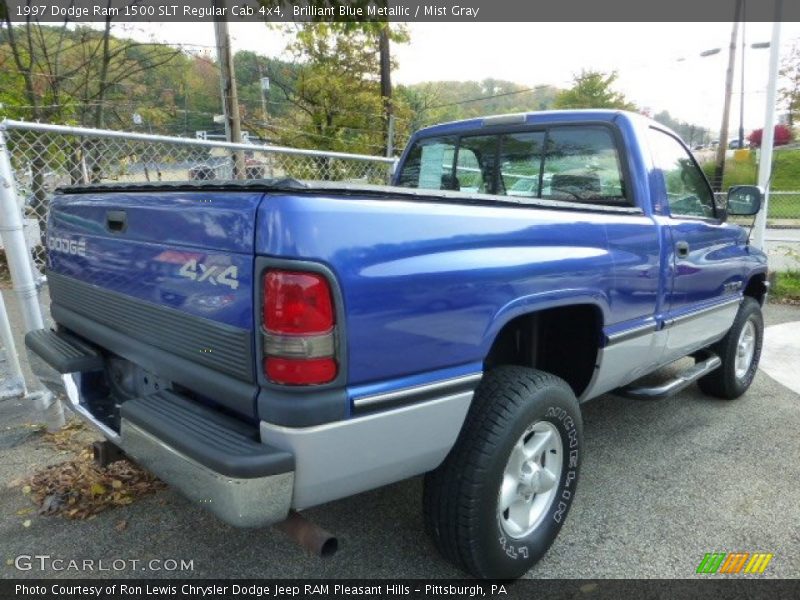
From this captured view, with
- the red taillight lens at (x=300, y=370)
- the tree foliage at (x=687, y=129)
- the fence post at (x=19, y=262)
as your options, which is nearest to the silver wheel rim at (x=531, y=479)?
the red taillight lens at (x=300, y=370)

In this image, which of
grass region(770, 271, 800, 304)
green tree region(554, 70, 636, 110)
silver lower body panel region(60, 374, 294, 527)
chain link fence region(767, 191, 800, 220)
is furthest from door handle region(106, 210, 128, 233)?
green tree region(554, 70, 636, 110)

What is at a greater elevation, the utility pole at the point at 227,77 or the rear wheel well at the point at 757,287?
the utility pole at the point at 227,77

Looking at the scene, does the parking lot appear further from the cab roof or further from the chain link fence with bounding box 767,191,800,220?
the chain link fence with bounding box 767,191,800,220

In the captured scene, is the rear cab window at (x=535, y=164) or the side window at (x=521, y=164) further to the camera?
the side window at (x=521, y=164)

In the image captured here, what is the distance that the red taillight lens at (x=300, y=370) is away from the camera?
1.57m

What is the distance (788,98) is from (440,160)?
34.4m

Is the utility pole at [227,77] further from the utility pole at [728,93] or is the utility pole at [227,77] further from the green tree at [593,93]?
the green tree at [593,93]

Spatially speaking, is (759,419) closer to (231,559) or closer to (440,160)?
(440,160)

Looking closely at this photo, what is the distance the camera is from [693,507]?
2816 millimetres

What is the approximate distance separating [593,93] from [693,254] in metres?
32.9

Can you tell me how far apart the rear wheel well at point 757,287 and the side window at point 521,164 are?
2.27m

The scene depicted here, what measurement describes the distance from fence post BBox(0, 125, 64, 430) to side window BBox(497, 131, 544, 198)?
9.47ft
